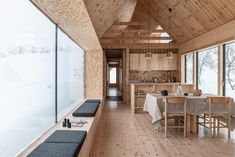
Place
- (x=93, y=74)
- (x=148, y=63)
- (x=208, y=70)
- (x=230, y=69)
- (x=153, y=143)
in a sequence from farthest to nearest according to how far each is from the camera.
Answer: (x=148, y=63) < (x=93, y=74) < (x=208, y=70) < (x=230, y=69) < (x=153, y=143)

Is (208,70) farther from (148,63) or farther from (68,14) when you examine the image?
(68,14)

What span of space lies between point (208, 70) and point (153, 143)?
13.7ft

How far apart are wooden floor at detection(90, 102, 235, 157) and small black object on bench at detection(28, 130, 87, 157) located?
3.14ft

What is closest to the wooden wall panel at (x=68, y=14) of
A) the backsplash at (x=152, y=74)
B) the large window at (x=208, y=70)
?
the large window at (x=208, y=70)

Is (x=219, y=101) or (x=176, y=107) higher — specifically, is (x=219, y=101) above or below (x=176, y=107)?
above

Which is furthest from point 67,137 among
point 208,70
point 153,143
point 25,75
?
point 208,70

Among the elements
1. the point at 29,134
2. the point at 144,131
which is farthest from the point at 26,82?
the point at 144,131

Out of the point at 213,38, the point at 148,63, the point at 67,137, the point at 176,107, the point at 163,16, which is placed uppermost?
the point at 163,16

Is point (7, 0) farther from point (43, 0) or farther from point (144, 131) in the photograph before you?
point (144, 131)

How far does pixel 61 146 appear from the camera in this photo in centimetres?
244

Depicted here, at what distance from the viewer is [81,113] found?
462cm

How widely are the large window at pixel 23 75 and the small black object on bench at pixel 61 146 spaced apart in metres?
0.26

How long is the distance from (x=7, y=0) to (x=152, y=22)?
8279 mm

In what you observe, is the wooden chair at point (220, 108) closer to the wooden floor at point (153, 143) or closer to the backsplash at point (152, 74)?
the wooden floor at point (153, 143)
